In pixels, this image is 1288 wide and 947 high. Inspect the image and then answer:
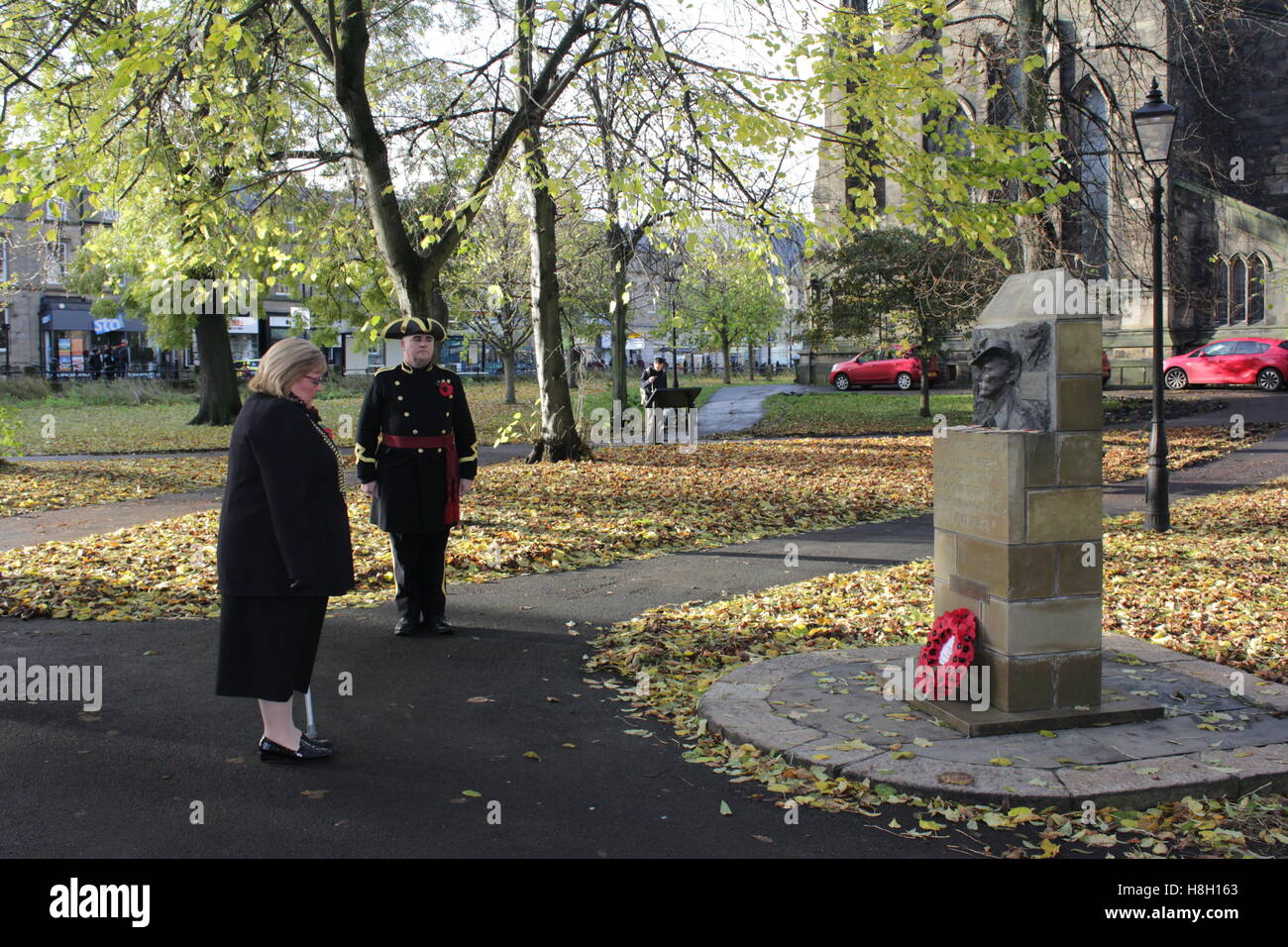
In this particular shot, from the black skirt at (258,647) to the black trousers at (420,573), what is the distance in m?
2.46

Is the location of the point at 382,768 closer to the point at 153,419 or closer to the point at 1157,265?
the point at 1157,265

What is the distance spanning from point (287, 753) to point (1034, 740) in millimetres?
3596

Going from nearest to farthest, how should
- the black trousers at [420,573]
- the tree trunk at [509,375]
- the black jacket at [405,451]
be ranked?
the black jacket at [405,451]
the black trousers at [420,573]
the tree trunk at [509,375]

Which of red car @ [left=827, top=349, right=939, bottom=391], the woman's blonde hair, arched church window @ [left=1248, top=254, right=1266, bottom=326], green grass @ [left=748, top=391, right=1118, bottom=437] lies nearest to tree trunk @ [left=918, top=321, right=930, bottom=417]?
green grass @ [left=748, top=391, right=1118, bottom=437]

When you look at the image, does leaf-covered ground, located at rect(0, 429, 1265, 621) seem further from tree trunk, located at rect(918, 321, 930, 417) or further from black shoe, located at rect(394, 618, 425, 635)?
tree trunk, located at rect(918, 321, 930, 417)

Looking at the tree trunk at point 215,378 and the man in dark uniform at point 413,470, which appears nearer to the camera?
the man in dark uniform at point 413,470

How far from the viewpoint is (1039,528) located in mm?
5293

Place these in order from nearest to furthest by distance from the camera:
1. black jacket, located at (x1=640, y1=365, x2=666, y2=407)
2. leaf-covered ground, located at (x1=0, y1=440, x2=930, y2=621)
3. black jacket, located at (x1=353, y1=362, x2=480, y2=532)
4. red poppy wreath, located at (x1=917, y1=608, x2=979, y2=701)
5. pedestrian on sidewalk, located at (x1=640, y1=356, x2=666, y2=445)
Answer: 1. red poppy wreath, located at (x1=917, y1=608, x2=979, y2=701)
2. black jacket, located at (x1=353, y1=362, x2=480, y2=532)
3. leaf-covered ground, located at (x1=0, y1=440, x2=930, y2=621)
4. pedestrian on sidewalk, located at (x1=640, y1=356, x2=666, y2=445)
5. black jacket, located at (x1=640, y1=365, x2=666, y2=407)

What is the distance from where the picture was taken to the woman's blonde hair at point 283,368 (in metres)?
4.96

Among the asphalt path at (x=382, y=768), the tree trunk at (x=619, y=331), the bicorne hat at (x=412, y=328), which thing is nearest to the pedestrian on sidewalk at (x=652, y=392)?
the tree trunk at (x=619, y=331)

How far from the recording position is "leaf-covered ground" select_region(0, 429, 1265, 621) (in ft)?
29.3

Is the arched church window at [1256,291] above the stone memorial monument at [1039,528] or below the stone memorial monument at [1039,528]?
above

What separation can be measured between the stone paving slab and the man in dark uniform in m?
2.38

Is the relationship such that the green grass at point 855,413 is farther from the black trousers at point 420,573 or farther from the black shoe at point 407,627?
the black shoe at point 407,627
